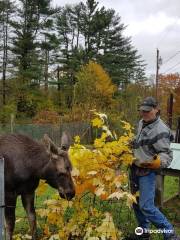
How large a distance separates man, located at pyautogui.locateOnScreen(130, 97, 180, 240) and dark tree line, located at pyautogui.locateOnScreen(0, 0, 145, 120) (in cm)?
3808

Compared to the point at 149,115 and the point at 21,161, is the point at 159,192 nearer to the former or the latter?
the point at 149,115

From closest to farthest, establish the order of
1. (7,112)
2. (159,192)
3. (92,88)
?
(159,192), (92,88), (7,112)

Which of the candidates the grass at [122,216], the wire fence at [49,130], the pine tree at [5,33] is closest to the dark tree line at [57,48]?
the pine tree at [5,33]

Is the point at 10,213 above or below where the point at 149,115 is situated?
below

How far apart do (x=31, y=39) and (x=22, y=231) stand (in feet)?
129

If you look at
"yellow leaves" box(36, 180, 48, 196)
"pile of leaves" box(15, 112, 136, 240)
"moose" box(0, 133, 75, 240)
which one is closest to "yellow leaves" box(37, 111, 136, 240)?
"pile of leaves" box(15, 112, 136, 240)

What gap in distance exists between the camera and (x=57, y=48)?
4981cm

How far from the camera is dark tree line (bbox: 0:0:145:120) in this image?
145 ft

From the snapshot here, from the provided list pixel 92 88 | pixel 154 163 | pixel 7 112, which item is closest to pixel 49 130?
pixel 92 88

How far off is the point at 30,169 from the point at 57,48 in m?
44.6

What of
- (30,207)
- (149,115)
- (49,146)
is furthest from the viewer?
(30,207)

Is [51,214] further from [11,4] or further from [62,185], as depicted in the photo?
[11,4]

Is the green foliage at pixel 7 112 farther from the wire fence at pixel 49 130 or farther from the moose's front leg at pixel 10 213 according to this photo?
the moose's front leg at pixel 10 213

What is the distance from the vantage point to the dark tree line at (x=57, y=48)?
4428 cm
